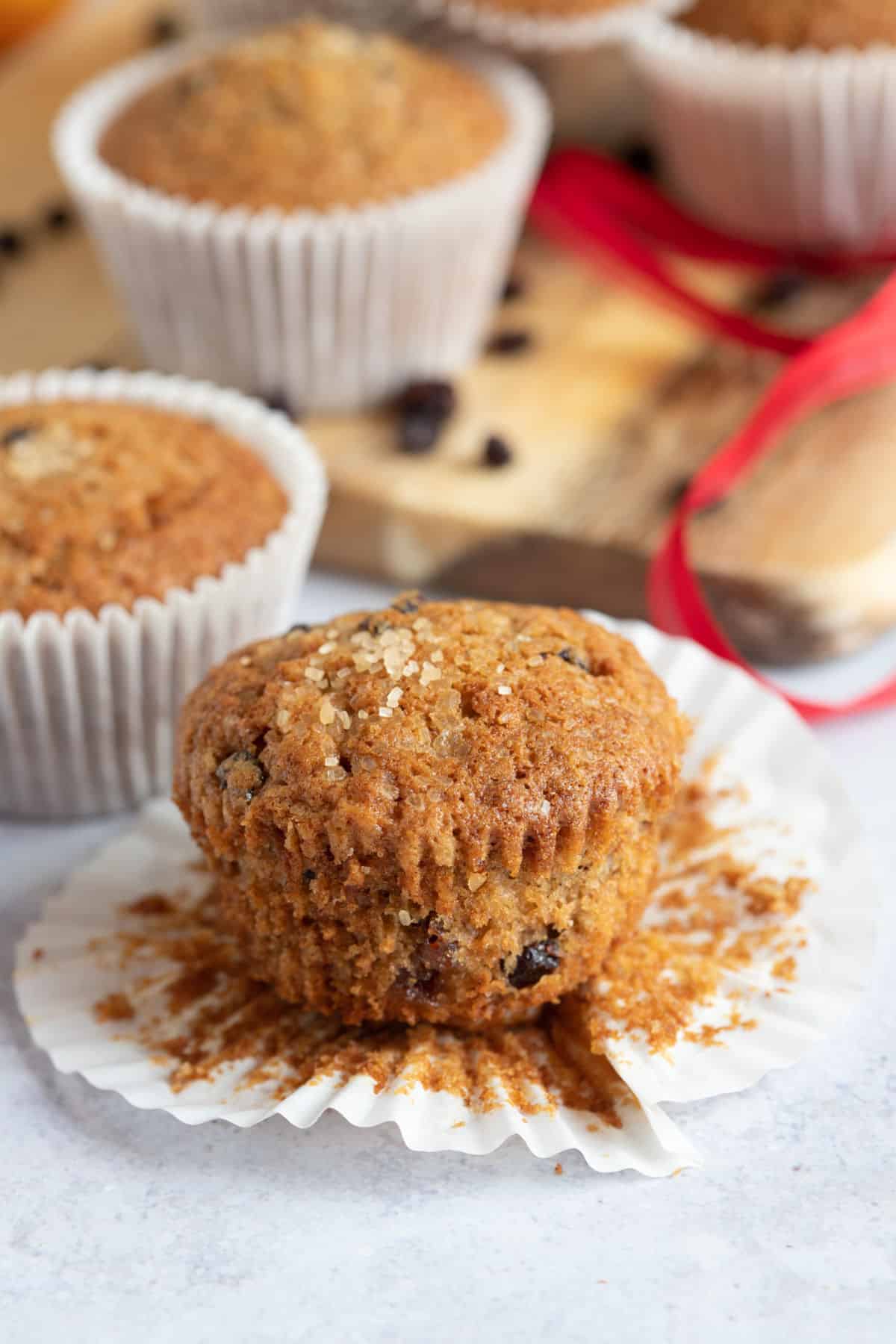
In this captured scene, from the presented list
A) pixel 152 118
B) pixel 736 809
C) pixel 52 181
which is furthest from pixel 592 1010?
pixel 52 181

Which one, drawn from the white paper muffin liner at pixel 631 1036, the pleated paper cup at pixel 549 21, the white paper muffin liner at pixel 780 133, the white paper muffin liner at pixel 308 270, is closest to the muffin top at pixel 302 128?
the white paper muffin liner at pixel 308 270

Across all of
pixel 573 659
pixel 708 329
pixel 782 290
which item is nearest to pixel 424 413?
pixel 708 329

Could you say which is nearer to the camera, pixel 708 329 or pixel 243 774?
pixel 243 774

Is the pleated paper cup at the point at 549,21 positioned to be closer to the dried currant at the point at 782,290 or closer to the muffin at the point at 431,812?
the dried currant at the point at 782,290

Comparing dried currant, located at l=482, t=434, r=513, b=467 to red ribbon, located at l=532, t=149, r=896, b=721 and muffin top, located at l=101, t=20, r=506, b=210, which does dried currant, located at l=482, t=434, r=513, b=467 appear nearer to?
red ribbon, located at l=532, t=149, r=896, b=721

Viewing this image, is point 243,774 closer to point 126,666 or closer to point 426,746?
point 426,746
